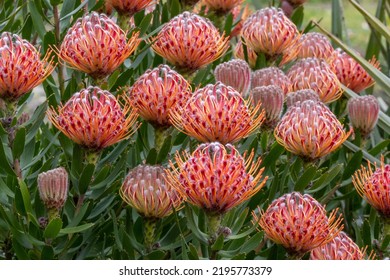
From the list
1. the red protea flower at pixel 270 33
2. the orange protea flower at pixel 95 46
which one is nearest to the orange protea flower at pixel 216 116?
the orange protea flower at pixel 95 46

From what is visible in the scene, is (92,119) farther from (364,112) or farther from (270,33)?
(364,112)

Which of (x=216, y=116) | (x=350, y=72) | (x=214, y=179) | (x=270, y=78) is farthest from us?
(x=350, y=72)

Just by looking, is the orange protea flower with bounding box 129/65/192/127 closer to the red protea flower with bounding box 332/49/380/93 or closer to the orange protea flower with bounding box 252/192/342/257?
the orange protea flower with bounding box 252/192/342/257

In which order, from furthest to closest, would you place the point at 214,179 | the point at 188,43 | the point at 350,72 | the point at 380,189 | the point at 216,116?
the point at 350,72 < the point at 188,43 < the point at 380,189 < the point at 216,116 < the point at 214,179

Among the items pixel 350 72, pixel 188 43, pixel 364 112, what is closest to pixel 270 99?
pixel 188 43

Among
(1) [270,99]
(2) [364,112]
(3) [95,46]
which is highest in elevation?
(3) [95,46]
